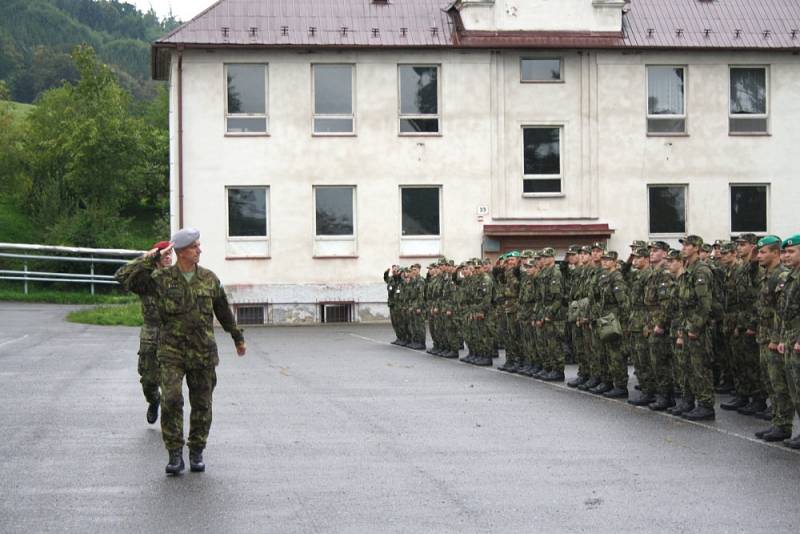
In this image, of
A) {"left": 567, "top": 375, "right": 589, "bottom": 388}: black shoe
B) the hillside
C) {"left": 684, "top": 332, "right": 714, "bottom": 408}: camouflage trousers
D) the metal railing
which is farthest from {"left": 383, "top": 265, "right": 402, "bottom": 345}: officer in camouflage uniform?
the hillside

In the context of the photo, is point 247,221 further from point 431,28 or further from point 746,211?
point 746,211

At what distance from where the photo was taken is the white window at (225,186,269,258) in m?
34.8

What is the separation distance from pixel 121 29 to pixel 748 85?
555 feet

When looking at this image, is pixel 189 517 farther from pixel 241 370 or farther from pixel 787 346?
pixel 241 370

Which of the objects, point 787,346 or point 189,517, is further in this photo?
point 787,346

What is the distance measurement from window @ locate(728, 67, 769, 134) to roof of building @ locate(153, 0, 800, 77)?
1002 mm

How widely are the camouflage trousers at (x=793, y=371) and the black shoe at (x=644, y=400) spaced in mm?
3492

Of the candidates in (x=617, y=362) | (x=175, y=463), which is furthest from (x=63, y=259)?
(x=175, y=463)

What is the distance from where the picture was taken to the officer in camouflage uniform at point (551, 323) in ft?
58.1

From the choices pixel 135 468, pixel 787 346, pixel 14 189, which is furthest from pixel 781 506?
pixel 14 189

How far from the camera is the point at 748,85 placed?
120 ft

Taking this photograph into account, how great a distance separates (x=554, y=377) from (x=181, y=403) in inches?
352

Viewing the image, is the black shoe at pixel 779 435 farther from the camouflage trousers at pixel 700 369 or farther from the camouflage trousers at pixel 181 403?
the camouflage trousers at pixel 181 403

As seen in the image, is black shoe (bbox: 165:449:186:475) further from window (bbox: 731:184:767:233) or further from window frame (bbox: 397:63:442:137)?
window (bbox: 731:184:767:233)
